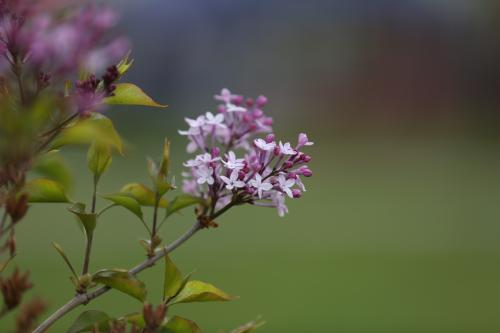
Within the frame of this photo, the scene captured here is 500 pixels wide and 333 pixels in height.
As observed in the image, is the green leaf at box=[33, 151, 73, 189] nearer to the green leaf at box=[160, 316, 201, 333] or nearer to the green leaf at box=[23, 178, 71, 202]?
the green leaf at box=[23, 178, 71, 202]

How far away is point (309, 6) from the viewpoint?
25.5 m

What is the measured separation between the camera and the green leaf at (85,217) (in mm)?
964

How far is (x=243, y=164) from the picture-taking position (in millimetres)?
1024

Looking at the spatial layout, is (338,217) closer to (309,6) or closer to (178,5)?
(309,6)

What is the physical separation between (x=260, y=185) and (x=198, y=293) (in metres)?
0.14

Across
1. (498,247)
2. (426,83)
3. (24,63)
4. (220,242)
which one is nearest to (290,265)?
(220,242)

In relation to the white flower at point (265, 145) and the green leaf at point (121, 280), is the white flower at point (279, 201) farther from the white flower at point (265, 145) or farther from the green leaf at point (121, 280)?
the green leaf at point (121, 280)

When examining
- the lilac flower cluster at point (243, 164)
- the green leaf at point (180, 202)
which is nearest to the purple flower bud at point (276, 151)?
the lilac flower cluster at point (243, 164)

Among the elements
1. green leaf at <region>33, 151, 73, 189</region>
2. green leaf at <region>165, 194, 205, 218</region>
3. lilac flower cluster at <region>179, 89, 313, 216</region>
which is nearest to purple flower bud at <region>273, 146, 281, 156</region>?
lilac flower cluster at <region>179, 89, 313, 216</region>

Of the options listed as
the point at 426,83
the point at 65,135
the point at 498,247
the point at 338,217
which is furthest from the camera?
the point at 426,83

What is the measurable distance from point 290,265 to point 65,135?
805 cm

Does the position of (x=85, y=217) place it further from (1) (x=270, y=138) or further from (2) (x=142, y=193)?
(1) (x=270, y=138)

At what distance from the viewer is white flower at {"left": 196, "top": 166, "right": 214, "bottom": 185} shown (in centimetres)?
106

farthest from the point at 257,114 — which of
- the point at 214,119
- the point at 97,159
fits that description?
the point at 97,159
